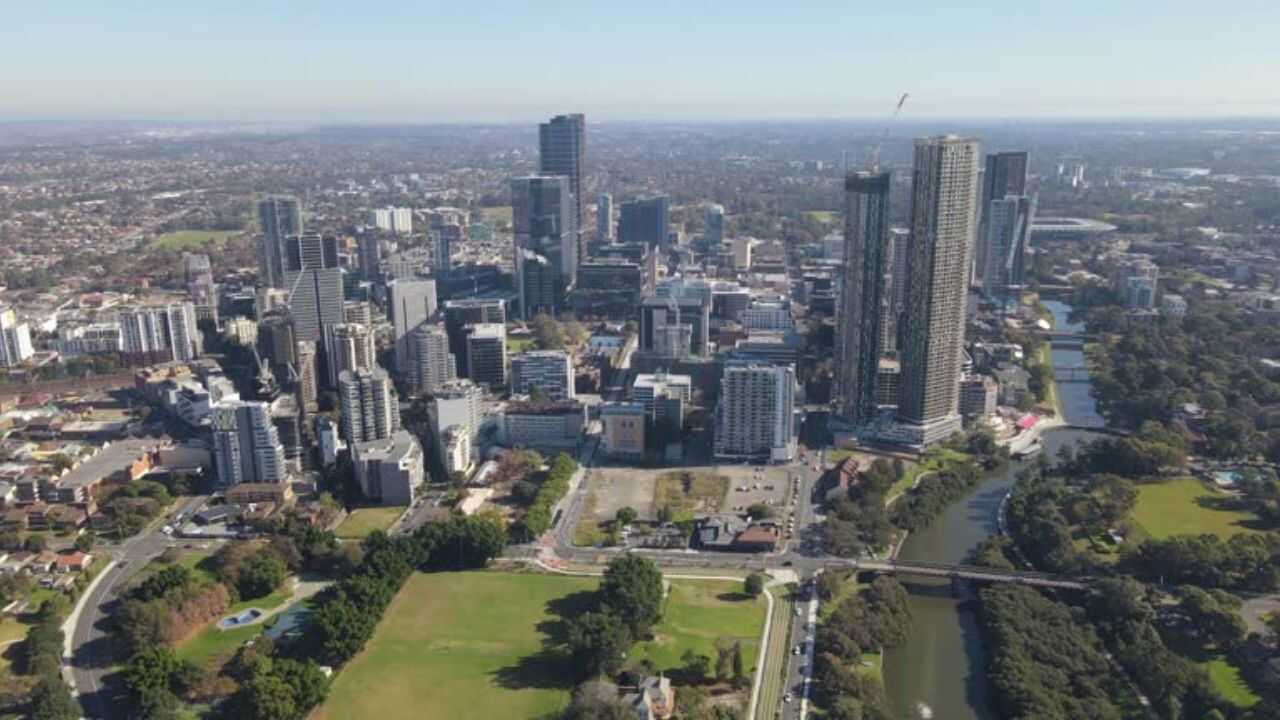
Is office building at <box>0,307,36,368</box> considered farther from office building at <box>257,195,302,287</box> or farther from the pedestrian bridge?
the pedestrian bridge

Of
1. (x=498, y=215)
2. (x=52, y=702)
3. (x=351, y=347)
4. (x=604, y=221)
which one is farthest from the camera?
(x=498, y=215)

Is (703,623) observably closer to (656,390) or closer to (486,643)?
(486,643)

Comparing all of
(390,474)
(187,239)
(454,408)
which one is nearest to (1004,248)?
(454,408)

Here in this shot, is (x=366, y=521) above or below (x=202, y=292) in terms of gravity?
below

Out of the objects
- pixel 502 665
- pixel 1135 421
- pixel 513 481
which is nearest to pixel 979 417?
pixel 1135 421

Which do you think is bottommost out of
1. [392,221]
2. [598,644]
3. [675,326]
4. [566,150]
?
[598,644]

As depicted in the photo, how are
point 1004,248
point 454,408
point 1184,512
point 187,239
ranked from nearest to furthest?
point 1184,512 < point 454,408 < point 1004,248 < point 187,239

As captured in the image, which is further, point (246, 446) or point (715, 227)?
point (715, 227)

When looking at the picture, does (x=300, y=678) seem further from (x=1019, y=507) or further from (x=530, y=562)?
(x=1019, y=507)
